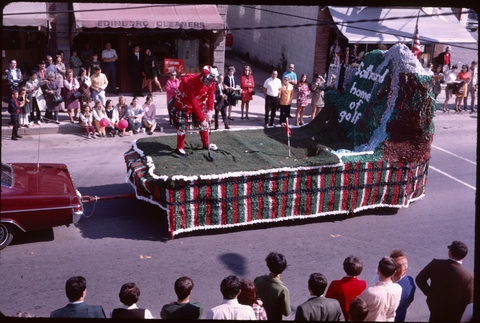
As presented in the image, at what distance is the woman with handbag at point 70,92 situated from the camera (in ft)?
51.2

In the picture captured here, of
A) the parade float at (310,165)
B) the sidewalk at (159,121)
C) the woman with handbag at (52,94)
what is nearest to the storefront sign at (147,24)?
the sidewalk at (159,121)

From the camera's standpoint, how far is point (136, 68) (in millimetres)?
18578

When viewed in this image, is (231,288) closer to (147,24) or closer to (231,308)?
(231,308)

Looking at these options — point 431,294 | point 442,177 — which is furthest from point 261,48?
point 431,294

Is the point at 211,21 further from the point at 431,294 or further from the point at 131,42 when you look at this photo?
the point at 431,294

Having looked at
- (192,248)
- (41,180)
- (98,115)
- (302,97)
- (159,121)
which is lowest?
(192,248)

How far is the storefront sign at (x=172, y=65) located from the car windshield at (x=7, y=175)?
34.7 feet

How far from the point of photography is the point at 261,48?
2564 cm

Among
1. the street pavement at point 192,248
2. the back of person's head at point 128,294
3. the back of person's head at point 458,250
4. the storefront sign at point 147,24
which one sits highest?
the storefront sign at point 147,24

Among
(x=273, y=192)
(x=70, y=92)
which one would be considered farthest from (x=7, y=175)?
(x=70, y=92)

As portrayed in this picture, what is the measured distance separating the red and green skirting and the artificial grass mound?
17cm

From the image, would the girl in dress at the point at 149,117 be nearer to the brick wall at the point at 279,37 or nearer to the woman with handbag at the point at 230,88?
the woman with handbag at the point at 230,88

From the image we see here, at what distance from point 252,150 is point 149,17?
916cm

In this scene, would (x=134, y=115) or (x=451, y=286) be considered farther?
(x=134, y=115)
